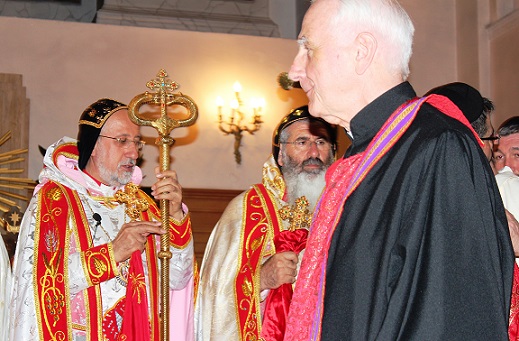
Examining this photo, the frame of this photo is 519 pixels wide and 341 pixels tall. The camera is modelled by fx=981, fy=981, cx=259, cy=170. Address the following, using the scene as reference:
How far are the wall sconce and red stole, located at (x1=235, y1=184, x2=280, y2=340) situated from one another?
11.4ft

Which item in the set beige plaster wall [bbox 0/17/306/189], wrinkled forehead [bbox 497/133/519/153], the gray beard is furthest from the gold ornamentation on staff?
beige plaster wall [bbox 0/17/306/189]

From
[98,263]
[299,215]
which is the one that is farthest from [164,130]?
[299,215]

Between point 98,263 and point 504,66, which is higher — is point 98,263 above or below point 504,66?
below

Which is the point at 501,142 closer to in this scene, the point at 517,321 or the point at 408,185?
the point at 517,321

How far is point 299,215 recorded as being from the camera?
19.0 ft

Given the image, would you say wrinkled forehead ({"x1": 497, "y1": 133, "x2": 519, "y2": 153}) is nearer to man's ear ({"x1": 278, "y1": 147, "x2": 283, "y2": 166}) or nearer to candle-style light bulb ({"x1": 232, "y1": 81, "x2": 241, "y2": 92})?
man's ear ({"x1": 278, "y1": 147, "x2": 283, "y2": 166})

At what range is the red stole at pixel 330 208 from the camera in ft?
8.86

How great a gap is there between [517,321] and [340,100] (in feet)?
3.70

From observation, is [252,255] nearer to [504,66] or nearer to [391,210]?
[391,210]

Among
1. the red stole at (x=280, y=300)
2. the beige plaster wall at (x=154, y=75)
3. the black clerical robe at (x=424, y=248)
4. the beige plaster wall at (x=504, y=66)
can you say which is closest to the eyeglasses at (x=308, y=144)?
the red stole at (x=280, y=300)

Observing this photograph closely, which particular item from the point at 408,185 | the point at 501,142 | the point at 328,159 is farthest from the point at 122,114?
the point at 408,185

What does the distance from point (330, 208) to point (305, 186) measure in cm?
327

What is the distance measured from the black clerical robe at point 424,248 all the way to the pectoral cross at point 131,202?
3310mm

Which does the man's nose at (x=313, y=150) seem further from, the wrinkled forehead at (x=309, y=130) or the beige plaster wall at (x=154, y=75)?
the beige plaster wall at (x=154, y=75)
